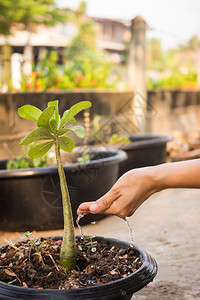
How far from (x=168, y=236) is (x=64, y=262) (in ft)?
5.29

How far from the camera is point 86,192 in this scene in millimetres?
3166

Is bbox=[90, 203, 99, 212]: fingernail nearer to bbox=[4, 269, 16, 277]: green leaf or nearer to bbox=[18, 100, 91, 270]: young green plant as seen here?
bbox=[18, 100, 91, 270]: young green plant

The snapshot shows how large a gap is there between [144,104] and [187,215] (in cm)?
262

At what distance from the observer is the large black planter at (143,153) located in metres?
4.39

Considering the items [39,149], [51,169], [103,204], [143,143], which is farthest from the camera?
[143,143]

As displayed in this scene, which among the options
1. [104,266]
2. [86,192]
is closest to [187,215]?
[86,192]

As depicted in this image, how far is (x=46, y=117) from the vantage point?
1349 mm

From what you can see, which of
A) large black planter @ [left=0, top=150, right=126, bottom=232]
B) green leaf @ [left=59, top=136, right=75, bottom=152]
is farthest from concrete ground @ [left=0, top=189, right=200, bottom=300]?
green leaf @ [left=59, top=136, right=75, bottom=152]

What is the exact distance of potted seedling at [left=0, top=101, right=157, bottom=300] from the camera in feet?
4.13

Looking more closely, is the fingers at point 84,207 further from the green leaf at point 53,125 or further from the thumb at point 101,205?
the green leaf at point 53,125

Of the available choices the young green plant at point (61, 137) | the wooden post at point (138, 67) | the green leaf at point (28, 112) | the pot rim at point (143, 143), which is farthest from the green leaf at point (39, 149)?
the wooden post at point (138, 67)

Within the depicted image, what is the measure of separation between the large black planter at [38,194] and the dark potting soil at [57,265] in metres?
1.28

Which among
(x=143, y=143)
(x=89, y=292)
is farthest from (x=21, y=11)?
(x=89, y=292)

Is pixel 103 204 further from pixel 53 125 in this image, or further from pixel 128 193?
pixel 53 125
